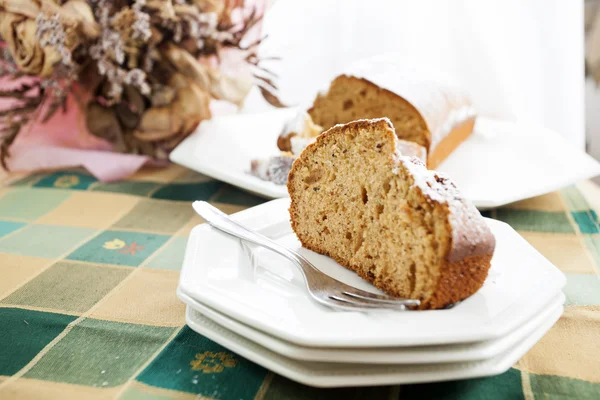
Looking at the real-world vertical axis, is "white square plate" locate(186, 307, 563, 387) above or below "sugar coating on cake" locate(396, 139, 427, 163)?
below

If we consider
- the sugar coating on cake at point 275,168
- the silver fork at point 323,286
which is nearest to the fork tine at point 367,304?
the silver fork at point 323,286

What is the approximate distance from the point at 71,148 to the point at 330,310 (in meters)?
1.83

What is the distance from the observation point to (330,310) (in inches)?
42.6

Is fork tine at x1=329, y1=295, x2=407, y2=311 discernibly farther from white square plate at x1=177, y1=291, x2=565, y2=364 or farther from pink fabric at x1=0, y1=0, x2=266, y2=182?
pink fabric at x1=0, y1=0, x2=266, y2=182

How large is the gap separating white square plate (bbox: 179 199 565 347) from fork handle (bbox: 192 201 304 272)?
0.10 feet

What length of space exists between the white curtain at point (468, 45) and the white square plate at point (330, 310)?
4.24 ft

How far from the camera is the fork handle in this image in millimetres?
1286

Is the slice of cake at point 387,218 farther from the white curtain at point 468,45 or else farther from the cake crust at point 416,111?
the white curtain at point 468,45

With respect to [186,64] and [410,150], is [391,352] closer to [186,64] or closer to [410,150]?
[410,150]

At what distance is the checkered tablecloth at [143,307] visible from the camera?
3.43 feet

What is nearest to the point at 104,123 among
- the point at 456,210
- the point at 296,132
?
the point at 296,132

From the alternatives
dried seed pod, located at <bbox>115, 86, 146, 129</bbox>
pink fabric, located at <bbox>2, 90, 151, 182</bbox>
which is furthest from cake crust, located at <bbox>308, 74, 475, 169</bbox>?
pink fabric, located at <bbox>2, 90, 151, 182</bbox>

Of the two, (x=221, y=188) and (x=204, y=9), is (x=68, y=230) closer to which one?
(x=221, y=188)

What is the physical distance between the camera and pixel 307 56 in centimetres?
283
